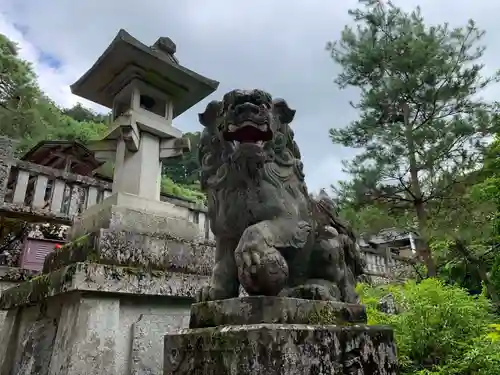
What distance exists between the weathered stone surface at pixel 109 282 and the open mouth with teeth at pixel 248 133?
1244mm

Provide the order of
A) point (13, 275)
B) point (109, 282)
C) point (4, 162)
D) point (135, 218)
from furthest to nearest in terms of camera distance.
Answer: point (4, 162), point (13, 275), point (135, 218), point (109, 282)

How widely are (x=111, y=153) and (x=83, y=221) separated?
690 mm

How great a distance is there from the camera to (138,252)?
2.68 meters

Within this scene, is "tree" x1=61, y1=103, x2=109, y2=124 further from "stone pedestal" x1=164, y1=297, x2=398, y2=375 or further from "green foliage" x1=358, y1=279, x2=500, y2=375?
"stone pedestal" x1=164, y1=297, x2=398, y2=375

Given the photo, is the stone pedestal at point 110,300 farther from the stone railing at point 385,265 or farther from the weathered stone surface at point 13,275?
the stone railing at point 385,265

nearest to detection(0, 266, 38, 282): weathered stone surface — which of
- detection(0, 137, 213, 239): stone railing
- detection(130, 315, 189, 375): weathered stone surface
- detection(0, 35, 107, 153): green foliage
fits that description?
detection(0, 137, 213, 239): stone railing

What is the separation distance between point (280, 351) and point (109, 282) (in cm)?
140

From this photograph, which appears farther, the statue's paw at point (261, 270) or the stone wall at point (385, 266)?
the stone wall at point (385, 266)

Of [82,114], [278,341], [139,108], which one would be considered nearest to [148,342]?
[278,341]

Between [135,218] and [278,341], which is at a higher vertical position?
[135,218]

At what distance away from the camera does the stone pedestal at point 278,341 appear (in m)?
1.39

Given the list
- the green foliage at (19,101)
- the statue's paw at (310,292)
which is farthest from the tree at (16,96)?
the statue's paw at (310,292)

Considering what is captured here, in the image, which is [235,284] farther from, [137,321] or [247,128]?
[137,321]

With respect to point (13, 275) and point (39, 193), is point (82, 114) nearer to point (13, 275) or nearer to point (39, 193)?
point (39, 193)
